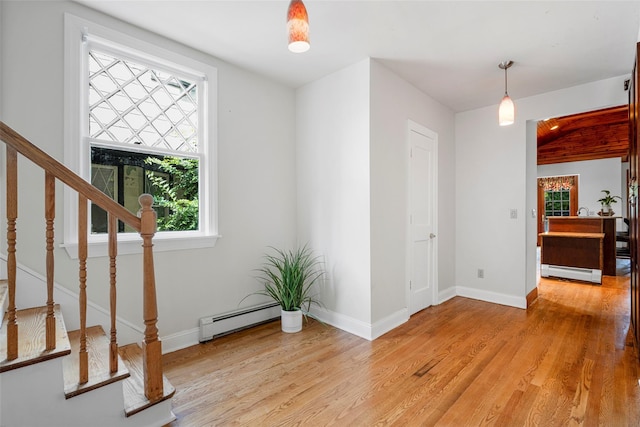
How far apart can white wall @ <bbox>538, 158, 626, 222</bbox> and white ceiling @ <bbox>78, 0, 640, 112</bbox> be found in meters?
6.62

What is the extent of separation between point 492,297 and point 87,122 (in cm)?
468

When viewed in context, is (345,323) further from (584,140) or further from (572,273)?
(584,140)

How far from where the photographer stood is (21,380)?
1350mm

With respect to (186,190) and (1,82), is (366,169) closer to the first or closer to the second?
(186,190)

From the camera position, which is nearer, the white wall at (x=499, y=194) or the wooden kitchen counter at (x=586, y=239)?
the white wall at (x=499, y=194)

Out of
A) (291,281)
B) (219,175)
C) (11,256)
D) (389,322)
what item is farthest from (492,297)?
A: (11,256)

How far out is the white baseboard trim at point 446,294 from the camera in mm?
4007

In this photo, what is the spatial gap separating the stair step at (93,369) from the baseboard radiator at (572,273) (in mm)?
6342

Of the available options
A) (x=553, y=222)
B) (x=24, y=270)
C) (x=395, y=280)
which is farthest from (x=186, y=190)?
(x=553, y=222)

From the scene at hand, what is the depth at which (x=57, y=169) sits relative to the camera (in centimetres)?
147

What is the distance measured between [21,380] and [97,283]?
3.16ft

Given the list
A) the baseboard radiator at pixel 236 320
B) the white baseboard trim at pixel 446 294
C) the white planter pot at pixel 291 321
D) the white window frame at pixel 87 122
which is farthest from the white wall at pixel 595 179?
the white window frame at pixel 87 122

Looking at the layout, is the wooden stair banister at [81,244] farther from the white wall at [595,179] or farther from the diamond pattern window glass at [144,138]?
the white wall at [595,179]

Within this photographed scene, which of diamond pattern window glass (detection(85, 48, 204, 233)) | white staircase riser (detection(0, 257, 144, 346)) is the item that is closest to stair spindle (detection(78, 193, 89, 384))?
white staircase riser (detection(0, 257, 144, 346))
